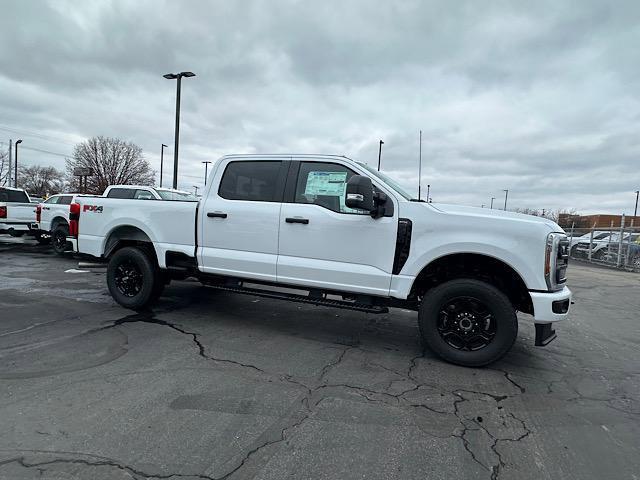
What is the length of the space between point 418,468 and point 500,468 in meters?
0.52

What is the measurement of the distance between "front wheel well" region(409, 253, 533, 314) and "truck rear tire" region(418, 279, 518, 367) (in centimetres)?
26

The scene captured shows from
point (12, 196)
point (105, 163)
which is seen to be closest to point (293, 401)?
point (12, 196)

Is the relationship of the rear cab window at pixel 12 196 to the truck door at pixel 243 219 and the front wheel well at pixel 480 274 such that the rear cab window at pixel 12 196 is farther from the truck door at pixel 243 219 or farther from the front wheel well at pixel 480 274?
the front wheel well at pixel 480 274

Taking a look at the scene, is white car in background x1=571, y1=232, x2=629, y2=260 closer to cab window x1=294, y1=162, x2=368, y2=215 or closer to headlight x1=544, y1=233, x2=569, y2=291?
headlight x1=544, y1=233, x2=569, y2=291

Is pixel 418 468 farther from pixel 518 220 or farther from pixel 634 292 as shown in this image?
pixel 634 292

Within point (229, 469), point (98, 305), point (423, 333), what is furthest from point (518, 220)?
point (98, 305)

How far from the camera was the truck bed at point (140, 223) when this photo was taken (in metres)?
5.68

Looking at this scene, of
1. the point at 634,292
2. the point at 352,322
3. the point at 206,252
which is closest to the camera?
the point at 206,252

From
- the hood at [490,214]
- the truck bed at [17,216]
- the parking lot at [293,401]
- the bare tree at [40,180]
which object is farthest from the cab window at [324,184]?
the bare tree at [40,180]

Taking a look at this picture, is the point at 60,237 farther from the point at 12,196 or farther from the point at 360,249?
the point at 360,249

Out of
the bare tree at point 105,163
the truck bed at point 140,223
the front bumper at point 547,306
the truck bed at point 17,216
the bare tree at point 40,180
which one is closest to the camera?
the front bumper at point 547,306

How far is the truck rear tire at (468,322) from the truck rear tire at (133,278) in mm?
3747

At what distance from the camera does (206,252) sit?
5.54 metres

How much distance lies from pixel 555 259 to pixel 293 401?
2856mm
